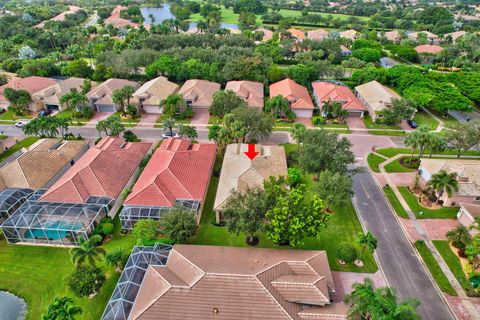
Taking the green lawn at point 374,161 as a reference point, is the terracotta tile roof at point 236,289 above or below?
above

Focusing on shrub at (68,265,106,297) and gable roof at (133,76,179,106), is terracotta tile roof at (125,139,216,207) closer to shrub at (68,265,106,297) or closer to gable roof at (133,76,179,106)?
shrub at (68,265,106,297)

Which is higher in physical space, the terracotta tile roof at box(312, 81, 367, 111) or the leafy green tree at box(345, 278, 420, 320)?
the leafy green tree at box(345, 278, 420, 320)

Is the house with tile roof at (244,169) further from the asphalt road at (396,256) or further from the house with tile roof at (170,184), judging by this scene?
the asphalt road at (396,256)

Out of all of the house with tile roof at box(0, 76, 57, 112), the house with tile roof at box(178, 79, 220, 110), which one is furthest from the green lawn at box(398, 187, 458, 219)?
the house with tile roof at box(0, 76, 57, 112)

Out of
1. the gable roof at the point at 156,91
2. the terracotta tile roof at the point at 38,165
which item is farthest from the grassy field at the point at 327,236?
the gable roof at the point at 156,91

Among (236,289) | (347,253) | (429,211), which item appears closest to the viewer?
(236,289)

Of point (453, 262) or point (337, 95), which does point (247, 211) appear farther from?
point (337, 95)

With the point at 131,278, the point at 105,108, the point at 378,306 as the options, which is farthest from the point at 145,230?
the point at 105,108
